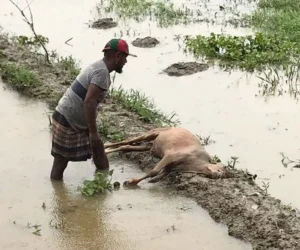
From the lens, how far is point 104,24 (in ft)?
43.7

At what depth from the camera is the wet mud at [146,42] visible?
11.6m

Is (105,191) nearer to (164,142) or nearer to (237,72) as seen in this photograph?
(164,142)

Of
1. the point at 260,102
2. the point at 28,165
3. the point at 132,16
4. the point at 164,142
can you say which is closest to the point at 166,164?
the point at 164,142

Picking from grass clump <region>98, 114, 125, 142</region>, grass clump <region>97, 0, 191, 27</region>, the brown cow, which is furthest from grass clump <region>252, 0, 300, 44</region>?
the brown cow

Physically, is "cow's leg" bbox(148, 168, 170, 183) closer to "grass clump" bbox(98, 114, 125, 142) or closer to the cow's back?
the cow's back

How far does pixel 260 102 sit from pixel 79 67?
3328 millimetres

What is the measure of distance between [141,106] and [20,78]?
7.38 ft

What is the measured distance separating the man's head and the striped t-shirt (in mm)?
85

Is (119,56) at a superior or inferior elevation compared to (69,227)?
superior

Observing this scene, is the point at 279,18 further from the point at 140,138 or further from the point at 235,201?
the point at 235,201

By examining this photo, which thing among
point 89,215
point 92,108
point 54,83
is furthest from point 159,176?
point 54,83

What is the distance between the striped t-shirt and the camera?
545 centimetres

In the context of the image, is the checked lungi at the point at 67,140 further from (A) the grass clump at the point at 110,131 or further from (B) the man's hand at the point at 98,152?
(A) the grass clump at the point at 110,131

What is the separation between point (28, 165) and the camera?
254 inches
